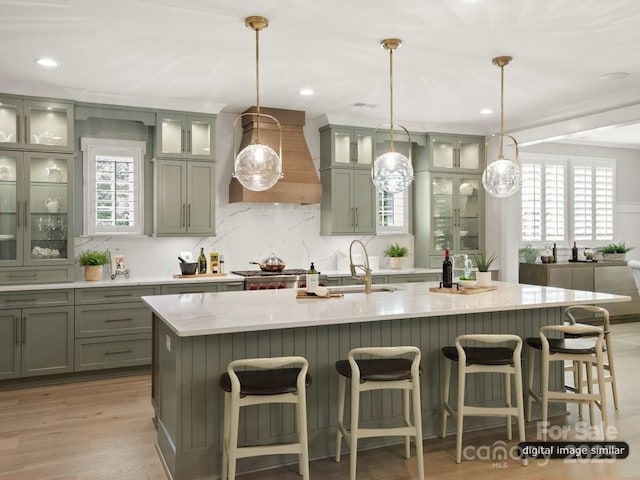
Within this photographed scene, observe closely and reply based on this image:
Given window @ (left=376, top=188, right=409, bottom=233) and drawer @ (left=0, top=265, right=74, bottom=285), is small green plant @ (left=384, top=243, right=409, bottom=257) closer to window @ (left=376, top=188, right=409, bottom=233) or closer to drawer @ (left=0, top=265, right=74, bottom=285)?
window @ (left=376, top=188, right=409, bottom=233)

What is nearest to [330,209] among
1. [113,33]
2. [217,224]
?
[217,224]

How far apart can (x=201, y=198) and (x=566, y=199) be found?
18.7ft

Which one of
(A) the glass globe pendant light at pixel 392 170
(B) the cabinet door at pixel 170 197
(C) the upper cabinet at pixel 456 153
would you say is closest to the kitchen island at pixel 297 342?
(A) the glass globe pendant light at pixel 392 170

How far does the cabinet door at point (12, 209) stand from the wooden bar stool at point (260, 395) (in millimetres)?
3076

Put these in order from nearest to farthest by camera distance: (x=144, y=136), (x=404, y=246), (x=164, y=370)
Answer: (x=164, y=370)
(x=144, y=136)
(x=404, y=246)

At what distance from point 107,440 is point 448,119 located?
16.4ft

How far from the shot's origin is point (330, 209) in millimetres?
6469

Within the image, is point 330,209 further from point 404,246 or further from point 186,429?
point 186,429

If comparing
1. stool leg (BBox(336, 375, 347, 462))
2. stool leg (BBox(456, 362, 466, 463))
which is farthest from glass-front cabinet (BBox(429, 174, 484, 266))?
stool leg (BBox(336, 375, 347, 462))

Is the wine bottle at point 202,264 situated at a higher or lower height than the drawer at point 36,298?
higher

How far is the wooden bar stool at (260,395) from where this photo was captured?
8.97ft

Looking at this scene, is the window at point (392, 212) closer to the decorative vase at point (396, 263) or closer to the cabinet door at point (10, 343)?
the decorative vase at point (396, 263)

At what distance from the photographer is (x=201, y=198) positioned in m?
5.83

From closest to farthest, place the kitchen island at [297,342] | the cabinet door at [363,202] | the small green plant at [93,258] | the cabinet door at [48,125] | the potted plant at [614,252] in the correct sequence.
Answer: the kitchen island at [297,342] < the cabinet door at [48,125] < the small green plant at [93,258] < the cabinet door at [363,202] < the potted plant at [614,252]
